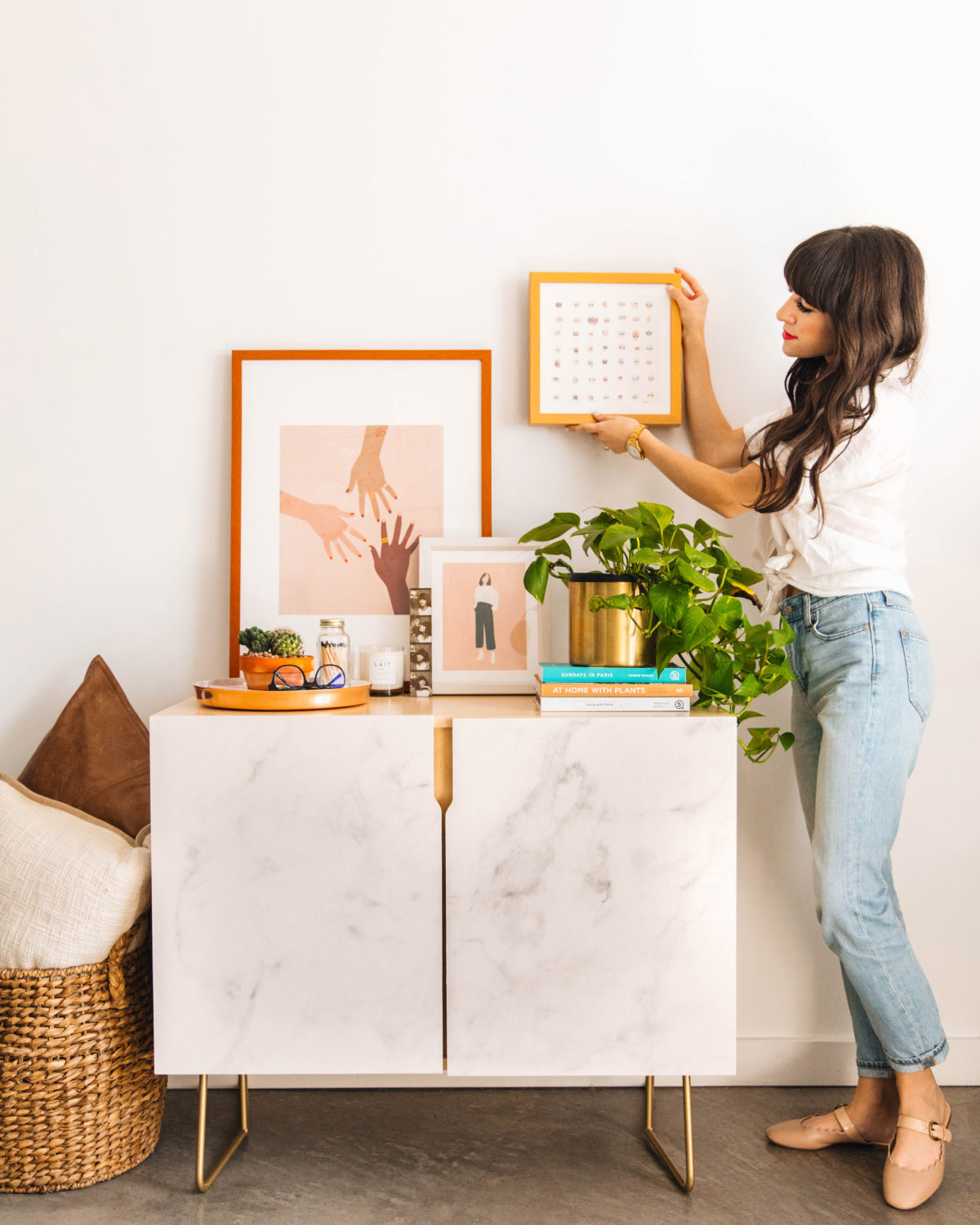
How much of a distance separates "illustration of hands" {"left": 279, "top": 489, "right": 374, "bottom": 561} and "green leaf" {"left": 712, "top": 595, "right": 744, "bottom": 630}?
2.39 ft

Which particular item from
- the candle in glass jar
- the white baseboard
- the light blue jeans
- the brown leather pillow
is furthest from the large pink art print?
the white baseboard

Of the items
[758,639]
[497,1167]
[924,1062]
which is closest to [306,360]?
[758,639]

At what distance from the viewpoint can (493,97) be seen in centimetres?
185

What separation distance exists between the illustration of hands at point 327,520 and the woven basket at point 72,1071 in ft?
2.67

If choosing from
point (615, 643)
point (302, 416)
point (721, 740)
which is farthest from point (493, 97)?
point (721, 740)

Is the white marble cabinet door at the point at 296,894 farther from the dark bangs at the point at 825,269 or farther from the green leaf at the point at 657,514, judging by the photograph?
the dark bangs at the point at 825,269

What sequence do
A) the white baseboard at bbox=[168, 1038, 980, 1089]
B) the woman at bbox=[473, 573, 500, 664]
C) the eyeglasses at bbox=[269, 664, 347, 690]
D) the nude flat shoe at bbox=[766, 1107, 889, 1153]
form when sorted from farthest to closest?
the white baseboard at bbox=[168, 1038, 980, 1089] → the woman at bbox=[473, 573, 500, 664] → the nude flat shoe at bbox=[766, 1107, 889, 1153] → the eyeglasses at bbox=[269, 664, 347, 690]

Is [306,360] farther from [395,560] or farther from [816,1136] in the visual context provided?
[816,1136]

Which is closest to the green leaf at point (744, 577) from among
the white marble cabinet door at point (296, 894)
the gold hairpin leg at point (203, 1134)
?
the white marble cabinet door at point (296, 894)

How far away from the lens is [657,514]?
1536 millimetres

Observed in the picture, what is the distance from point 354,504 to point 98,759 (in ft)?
2.33

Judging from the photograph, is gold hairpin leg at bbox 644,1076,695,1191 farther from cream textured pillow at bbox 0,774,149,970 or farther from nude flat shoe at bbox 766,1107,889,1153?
cream textured pillow at bbox 0,774,149,970

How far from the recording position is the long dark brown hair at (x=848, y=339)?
60.7 inches

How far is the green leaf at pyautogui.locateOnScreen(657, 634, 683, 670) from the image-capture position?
1.50 meters
